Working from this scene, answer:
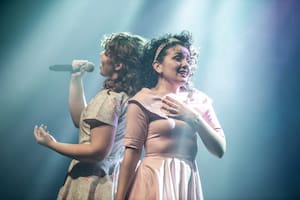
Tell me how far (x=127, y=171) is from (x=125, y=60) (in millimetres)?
397

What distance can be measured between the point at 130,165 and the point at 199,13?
1.32m

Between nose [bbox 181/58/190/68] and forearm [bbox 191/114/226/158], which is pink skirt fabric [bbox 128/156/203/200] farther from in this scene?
nose [bbox 181/58/190/68]

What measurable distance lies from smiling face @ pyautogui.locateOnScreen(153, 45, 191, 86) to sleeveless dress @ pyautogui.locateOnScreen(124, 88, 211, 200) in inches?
4.2

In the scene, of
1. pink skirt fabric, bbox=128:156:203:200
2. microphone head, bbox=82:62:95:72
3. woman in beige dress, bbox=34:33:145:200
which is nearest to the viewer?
pink skirt fabric, bbox=128:156:203:200

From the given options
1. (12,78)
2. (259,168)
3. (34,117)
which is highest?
(12,78)

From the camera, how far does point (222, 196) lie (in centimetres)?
235

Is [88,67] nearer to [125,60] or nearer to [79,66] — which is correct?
[79,66]

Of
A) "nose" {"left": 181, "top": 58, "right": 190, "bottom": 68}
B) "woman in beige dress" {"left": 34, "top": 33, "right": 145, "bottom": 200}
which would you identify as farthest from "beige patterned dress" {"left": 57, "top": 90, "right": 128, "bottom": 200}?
"nose" {"left": 181, "top": 58, "right": 190, "bottom": 68}

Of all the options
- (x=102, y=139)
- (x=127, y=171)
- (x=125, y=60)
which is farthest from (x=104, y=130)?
(x=125, y=60)

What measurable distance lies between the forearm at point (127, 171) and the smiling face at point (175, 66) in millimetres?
258

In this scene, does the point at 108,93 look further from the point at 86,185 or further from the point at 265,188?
the point at 265,188

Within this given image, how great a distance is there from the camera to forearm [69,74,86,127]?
1.56 metres

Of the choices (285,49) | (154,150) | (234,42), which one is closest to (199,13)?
(234,42)

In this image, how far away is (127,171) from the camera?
128 centimetres
